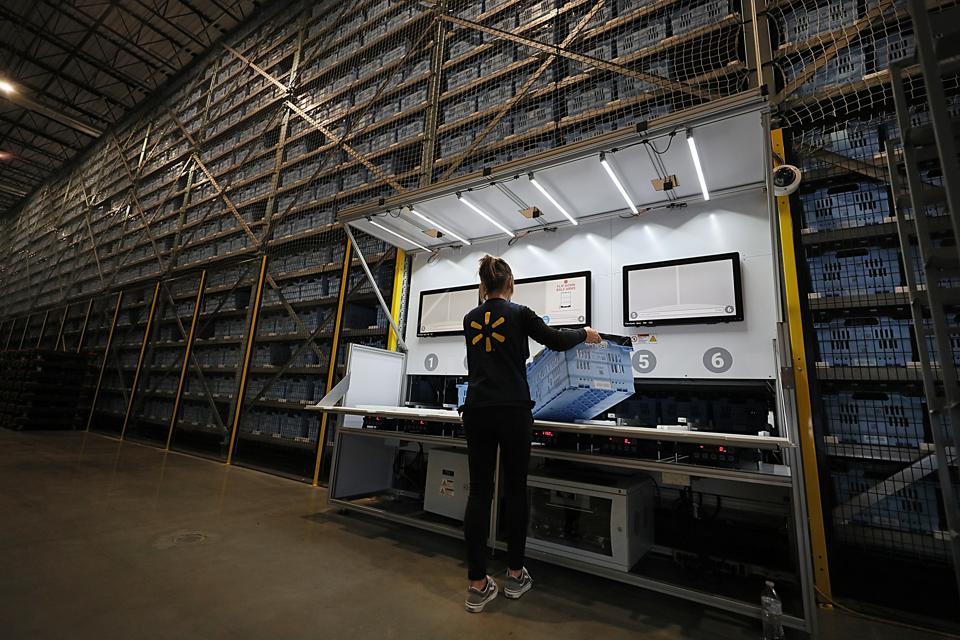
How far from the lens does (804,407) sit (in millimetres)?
2299

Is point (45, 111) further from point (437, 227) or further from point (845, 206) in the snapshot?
point (845, 206)

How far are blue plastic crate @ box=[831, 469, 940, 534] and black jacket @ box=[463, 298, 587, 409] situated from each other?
5.36 feet

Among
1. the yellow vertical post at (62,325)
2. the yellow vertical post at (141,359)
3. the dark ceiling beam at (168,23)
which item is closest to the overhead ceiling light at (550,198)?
the yellow vertical post at (141,359)

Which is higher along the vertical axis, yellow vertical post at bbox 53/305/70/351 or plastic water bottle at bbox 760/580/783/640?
yellow vertical post at bbox 53/305/70/351

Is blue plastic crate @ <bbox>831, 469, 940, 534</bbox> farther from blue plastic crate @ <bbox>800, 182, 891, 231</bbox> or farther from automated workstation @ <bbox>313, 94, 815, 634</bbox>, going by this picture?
blue plastic crate @ <bbox>800, 182, 891, 231</bbox>

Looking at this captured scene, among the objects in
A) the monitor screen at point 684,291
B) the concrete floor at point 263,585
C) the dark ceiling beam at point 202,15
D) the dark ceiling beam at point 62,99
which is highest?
the dark ceiling beam at point 202,15

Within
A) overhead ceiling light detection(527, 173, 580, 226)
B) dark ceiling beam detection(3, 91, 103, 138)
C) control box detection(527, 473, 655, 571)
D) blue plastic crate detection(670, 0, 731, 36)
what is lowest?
control box detection(527, 473, 655, 571)

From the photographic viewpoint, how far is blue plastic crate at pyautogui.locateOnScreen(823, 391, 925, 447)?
2.11m

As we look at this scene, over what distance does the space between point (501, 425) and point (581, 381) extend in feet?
1.48

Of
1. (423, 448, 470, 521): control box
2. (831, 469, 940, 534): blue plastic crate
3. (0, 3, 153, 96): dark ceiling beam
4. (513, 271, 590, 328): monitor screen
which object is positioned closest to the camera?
(831, 469, 940, 534): blue plastic crate

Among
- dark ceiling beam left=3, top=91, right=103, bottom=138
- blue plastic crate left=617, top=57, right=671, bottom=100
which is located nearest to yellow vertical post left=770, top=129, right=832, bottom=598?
blue plastic crate left=617, top=57, right=671, bottom=100

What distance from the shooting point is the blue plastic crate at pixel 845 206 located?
235 cm

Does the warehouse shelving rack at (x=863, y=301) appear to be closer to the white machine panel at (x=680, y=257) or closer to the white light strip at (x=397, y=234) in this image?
the white machine panel at (x=680, y=257)

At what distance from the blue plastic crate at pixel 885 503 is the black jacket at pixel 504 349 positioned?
1.63 m
